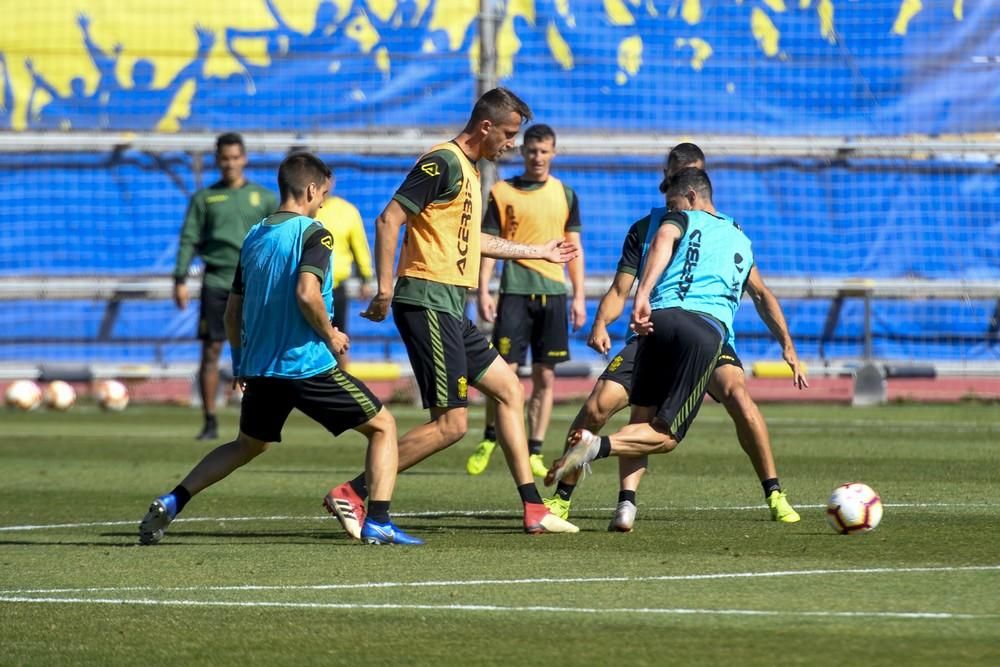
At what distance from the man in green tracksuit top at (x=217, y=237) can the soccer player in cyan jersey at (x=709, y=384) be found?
6.38 metres

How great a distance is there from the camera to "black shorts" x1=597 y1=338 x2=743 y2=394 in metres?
9.22

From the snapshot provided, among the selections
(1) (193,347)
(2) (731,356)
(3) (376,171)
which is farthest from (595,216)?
(2) (731,356)

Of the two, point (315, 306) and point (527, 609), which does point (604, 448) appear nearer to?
point (315, 306)

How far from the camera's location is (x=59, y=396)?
20.0 m

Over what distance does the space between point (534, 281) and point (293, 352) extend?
5.14 metres

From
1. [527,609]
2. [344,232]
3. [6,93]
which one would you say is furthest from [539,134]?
[6,93]

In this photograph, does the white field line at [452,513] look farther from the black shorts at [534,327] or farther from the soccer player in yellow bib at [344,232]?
the soccer player in yellow bib at [344,232]

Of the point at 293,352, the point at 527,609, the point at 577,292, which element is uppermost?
the point at 293,352

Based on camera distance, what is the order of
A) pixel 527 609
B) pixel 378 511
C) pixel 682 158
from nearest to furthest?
pixel 527 609, pixel 378 511, pixel 682 158

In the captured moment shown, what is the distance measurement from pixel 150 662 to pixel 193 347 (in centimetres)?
1819

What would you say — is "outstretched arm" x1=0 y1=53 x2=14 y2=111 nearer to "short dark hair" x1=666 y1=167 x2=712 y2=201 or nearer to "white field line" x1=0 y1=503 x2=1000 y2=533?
"white field line" x1=0 y1=503 x2=1000 y2=533

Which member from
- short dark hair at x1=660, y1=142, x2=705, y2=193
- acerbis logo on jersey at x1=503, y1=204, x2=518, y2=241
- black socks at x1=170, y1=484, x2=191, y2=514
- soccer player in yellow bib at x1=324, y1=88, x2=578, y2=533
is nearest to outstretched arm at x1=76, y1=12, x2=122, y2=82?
acerbis logo on jersey at x1=503, y1=204, x2=518, y2=241

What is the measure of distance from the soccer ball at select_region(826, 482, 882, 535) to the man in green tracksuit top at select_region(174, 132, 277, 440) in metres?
7.93

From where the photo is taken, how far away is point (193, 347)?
76.5 feet
